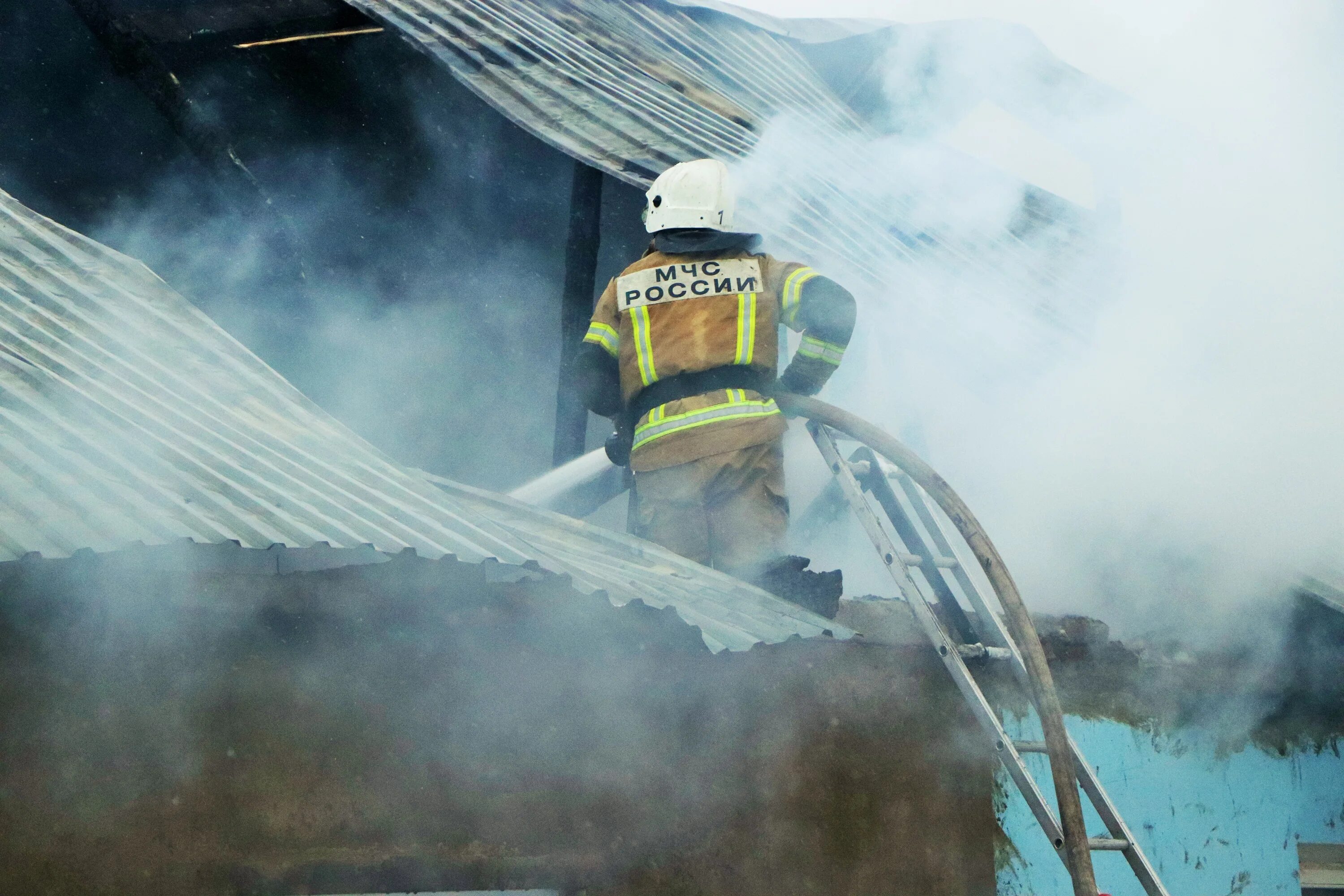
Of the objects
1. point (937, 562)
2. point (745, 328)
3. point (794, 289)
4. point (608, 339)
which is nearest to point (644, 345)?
point (608, 339)

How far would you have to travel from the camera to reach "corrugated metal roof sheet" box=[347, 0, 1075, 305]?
5199mm

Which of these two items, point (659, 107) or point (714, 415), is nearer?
point (714, 415)

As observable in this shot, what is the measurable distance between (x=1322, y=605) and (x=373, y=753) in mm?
3676

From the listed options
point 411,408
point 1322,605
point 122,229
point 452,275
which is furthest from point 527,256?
point 1322,605

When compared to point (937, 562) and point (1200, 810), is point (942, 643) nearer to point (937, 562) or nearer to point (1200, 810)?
point (937, 562)

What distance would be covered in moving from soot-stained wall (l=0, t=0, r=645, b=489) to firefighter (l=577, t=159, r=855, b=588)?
2.24 meters

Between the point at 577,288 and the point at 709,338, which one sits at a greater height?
the point at 577,288

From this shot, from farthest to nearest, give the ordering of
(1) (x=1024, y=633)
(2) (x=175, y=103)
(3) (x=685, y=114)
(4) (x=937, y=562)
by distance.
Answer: (3) (x=685, y=114), (2) (x=175, y=103), (4) (x=937, y=562), (1) (x=1024, y=633)

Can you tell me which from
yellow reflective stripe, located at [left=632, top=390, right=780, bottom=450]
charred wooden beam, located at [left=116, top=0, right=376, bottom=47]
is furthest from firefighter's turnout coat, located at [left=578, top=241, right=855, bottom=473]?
charred wooden beam, located at [left=116, top=0, right=376, bottom=47]

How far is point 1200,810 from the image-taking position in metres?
4.56

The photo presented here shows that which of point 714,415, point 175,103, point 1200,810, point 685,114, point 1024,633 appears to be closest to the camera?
point 1024,633

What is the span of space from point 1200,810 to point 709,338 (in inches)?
98.1

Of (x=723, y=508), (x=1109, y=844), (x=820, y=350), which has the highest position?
(x=820, y=350)

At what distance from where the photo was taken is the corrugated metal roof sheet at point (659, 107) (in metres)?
5.20
